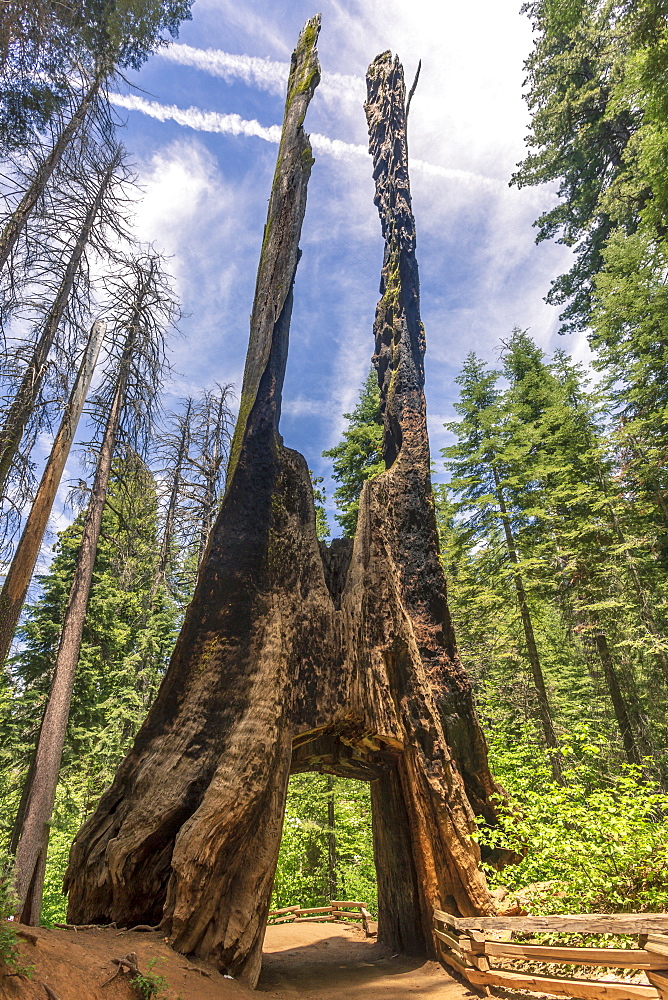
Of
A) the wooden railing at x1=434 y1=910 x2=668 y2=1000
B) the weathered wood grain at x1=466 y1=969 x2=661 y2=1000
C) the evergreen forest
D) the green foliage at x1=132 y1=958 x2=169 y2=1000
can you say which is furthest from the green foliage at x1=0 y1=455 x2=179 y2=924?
the weathered wood grain at x1=466 y1=969 x2=661 y2=1000

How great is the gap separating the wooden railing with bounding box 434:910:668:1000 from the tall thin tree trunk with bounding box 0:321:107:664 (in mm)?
6509

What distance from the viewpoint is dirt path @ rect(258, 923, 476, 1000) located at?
5.89 metres

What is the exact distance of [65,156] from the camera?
8016 mm

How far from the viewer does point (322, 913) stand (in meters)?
12.9

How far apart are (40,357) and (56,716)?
5.78 meters

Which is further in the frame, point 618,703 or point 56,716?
point 618,703

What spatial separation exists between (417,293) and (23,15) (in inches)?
305

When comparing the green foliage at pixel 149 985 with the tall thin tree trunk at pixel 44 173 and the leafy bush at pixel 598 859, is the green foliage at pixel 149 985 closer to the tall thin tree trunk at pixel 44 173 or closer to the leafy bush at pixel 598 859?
the leafy bush at pixel 598 859

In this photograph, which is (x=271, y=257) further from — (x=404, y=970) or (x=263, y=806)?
(x=404, y=970)

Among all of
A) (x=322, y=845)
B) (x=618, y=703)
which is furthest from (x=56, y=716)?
(x=618, y=703)

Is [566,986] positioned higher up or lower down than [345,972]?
higher up

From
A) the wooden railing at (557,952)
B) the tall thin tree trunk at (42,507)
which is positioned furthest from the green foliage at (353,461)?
the wooden railing at (557,952)

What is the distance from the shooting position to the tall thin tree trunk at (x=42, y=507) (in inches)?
272

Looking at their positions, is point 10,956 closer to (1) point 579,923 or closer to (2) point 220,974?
(2) point 220,974
